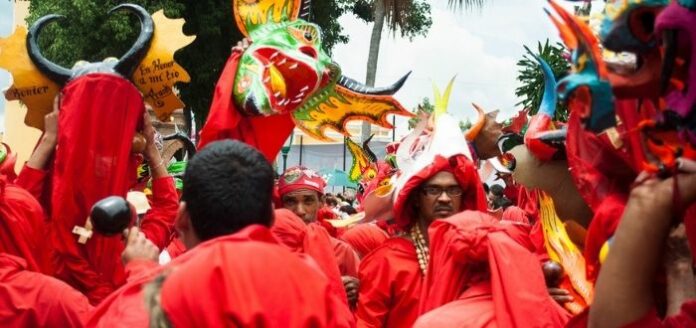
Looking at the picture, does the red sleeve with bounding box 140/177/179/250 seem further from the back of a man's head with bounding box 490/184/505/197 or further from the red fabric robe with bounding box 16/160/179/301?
the back of a man's head with bounding box 490/184/505/197

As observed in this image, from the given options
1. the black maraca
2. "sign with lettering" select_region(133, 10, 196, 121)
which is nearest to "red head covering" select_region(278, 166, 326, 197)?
"sign with lettering" select_region(133, 10, 196, 121)

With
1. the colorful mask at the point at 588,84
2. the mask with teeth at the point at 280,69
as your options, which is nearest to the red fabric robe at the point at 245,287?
the colorful mask at the point at 588,84

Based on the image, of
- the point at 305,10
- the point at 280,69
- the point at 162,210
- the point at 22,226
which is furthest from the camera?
the point at 162,210

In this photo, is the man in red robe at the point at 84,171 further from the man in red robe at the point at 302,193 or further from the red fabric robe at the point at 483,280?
the man in red robe at the point at 302,193

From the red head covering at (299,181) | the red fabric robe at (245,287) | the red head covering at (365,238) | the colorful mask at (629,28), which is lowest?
the red head covering at (365,238)

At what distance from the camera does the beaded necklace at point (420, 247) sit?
565 centimetres

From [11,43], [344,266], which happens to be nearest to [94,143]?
[11,43]

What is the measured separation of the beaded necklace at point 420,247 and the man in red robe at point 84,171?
1.68 metres

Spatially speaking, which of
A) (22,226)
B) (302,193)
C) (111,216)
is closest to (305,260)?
(111,216)

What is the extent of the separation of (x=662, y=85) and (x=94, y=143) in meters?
3.39

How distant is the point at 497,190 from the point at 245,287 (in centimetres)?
1158

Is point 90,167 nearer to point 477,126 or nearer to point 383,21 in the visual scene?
point 477,126

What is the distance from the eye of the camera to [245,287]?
258 centimetres

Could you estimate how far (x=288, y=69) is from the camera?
5016 millimetres
